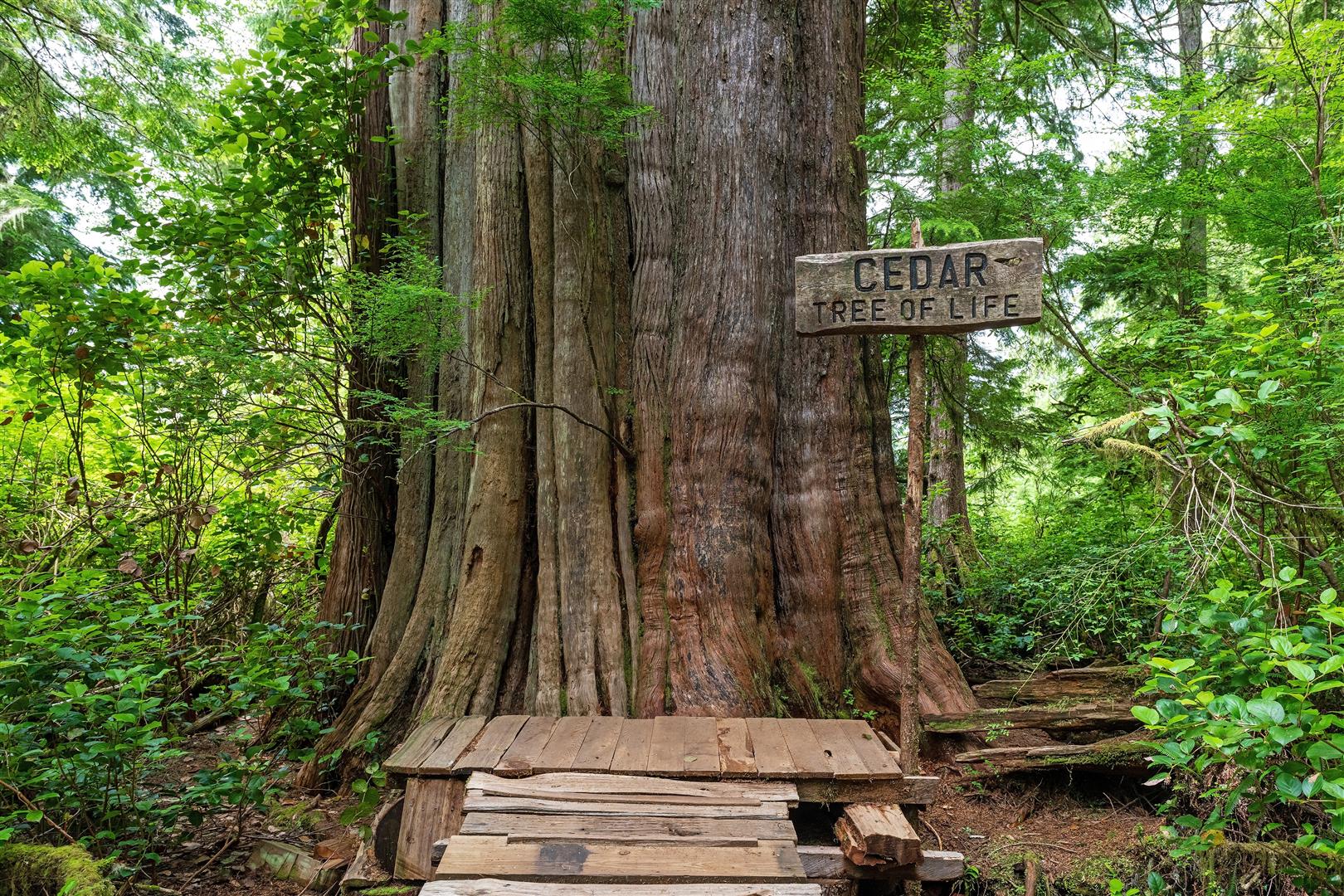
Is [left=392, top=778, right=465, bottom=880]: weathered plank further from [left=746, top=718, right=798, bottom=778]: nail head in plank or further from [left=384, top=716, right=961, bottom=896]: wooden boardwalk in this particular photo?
[left=746, top=718, right=798, bottom=778]: nail head in plank

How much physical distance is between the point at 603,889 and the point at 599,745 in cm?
96

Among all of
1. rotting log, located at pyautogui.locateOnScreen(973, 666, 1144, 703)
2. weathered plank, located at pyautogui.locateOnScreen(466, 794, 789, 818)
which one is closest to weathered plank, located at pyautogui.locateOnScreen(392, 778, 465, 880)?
weathered plank, located at pyautogui.locateOnScreen(466, 794, 789, 818)

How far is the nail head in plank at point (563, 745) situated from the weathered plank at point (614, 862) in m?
0.47

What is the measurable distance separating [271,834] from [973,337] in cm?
729

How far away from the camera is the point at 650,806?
Result: 289 cm

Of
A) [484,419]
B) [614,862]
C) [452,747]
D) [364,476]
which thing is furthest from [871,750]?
[364,476]

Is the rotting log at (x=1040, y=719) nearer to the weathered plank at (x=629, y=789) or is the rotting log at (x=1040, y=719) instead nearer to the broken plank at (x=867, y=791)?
the broken plank at (x=867, y=791)

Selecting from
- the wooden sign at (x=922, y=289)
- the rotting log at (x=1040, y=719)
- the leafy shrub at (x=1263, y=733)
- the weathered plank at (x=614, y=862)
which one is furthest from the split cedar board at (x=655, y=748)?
the wooden sign at (x=922, y=289)

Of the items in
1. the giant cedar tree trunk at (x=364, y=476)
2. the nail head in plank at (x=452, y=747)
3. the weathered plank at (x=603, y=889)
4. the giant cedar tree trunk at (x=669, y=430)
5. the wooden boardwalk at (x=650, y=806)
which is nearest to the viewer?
the weathered plank at (x=603, y=889)

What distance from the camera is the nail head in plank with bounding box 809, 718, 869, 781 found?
3125mm

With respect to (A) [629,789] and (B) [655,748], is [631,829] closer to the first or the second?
(A) [629,789]

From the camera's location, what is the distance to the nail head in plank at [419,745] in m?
3.24

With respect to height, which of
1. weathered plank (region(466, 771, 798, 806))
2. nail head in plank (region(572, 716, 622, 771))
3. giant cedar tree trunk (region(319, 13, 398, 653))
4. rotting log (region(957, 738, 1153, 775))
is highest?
giant cedar tree trunk (region(319, 13, 398, 653))

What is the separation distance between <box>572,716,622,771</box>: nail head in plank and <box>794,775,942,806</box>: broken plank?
→ 2.60 ft
